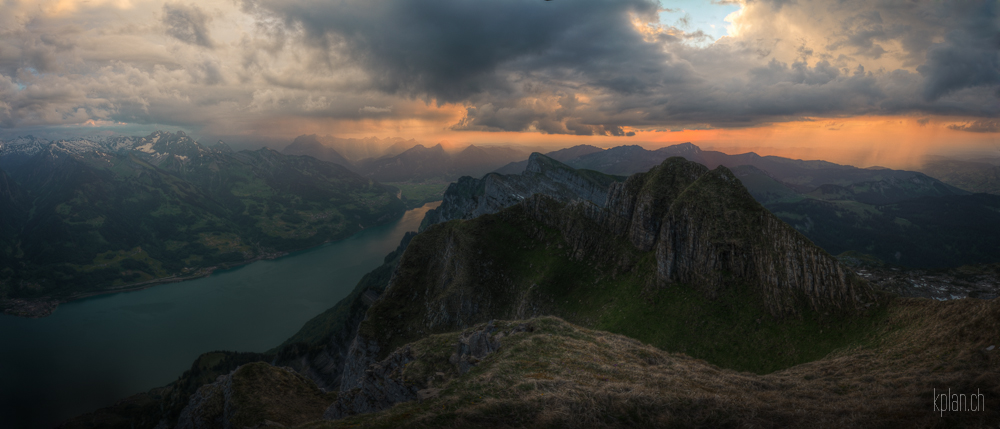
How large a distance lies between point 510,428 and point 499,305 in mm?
63945

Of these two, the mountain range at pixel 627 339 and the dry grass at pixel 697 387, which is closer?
the dry grass at pixel 697 387

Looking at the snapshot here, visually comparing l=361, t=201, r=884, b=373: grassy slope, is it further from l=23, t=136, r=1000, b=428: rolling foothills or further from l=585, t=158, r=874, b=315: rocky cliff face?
l=585, t=158, r=874, b=315: rocky cliff face

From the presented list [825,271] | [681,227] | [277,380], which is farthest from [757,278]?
[277,380]

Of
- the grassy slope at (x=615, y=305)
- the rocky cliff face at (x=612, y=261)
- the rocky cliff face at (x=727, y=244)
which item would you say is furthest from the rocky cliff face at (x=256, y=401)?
the rocky cliff face at (x=727, y=244)

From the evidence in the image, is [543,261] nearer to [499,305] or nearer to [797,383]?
[499,305]

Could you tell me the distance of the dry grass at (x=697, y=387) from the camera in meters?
14.1

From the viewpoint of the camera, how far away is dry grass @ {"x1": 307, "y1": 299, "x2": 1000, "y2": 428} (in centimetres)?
1412

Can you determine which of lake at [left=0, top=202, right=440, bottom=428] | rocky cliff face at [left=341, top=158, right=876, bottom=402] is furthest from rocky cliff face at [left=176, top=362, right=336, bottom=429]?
lake at [left=0, top=202, right=440, bottom=428]

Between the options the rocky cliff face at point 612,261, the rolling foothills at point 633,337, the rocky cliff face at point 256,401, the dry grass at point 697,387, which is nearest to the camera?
the dry grass at point 697,387

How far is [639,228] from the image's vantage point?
68438 millimetres

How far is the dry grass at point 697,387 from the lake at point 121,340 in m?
154

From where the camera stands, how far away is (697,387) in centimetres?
1914

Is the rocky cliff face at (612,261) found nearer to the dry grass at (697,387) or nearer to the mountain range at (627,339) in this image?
the mountain range at (627,339)

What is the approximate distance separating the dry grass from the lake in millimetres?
154026
